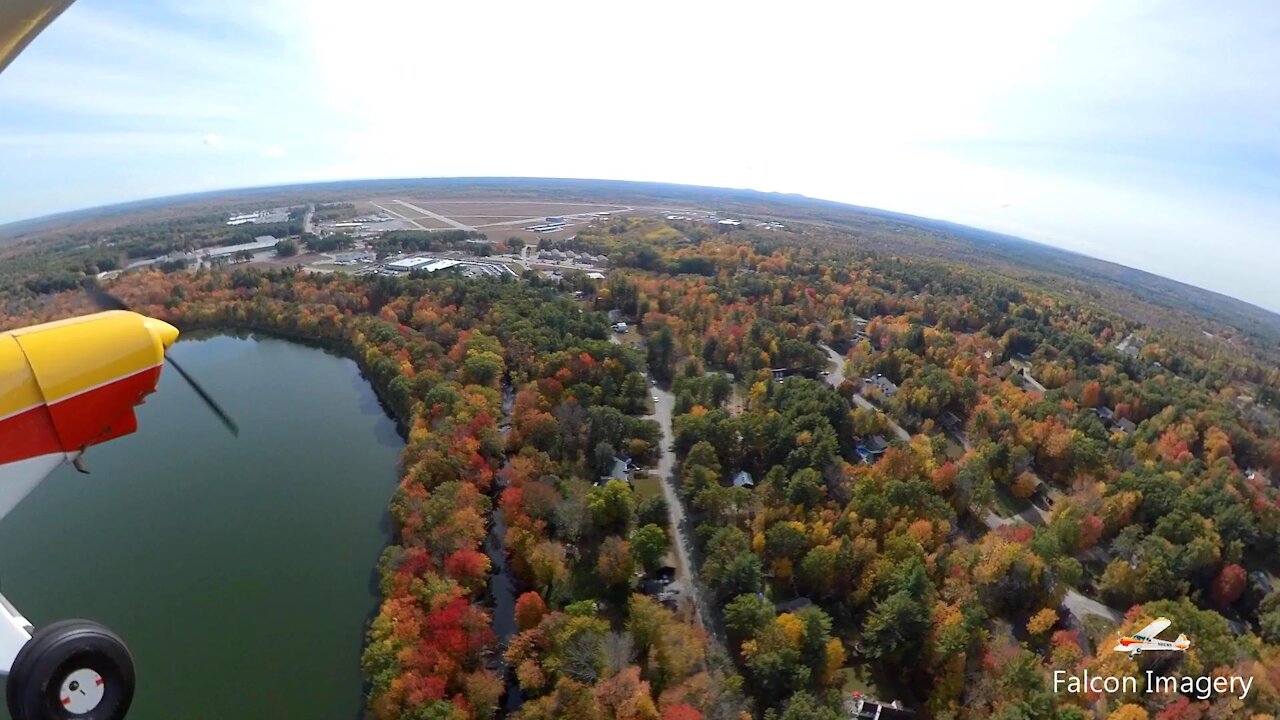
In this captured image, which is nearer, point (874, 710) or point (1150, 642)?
point (874, 710)

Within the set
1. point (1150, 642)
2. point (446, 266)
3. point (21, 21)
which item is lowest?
point (1150, 642)

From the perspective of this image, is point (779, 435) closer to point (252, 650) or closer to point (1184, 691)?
point (1184, 691)

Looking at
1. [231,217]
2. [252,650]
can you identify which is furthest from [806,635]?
[231,217]

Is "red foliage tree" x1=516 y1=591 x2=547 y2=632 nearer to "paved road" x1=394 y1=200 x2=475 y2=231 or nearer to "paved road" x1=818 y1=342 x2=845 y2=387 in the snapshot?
"paved road" x1=818 y1=342 x2=845 y2=387

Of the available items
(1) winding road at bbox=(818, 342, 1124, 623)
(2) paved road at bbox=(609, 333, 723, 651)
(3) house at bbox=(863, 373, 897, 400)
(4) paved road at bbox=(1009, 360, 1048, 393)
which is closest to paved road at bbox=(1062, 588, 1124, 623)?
(1) winding road at bbox=(818, 342, 1124, 623)

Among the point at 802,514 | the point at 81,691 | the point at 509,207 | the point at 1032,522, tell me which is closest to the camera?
the point at 81,691

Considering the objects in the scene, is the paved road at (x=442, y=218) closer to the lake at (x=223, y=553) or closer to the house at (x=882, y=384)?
the lake at (x=223, y=553)

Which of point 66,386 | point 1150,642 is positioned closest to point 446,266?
point 66,386

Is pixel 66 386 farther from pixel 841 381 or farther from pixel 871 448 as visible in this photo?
pixel 841 381
